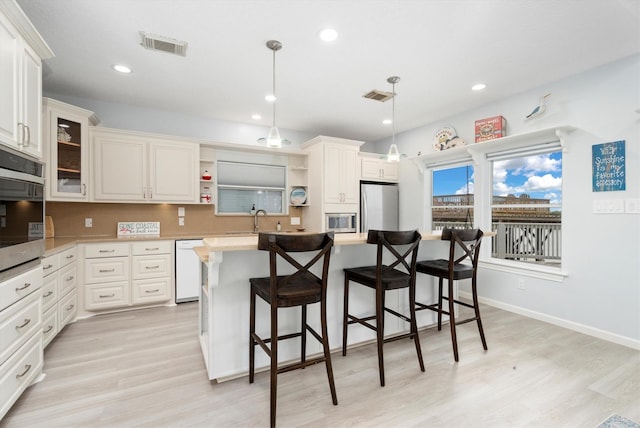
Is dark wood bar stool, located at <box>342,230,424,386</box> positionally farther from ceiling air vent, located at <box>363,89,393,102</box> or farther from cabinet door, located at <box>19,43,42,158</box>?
cabinet door, located at <box>19,43,42,158</box>

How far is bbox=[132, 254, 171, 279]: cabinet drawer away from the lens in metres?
3.68

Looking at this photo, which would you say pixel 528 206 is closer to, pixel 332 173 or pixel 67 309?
pixel 332 173

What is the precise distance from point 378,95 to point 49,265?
377 cm

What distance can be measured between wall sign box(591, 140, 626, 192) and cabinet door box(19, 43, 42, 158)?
15.6 feet

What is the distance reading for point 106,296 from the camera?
11.6 feet

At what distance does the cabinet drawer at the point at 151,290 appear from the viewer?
3678 millimetres

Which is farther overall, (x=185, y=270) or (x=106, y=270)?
(x=185, y=270)

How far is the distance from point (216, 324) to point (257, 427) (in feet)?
2.34

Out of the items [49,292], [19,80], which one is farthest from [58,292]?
[19,80]

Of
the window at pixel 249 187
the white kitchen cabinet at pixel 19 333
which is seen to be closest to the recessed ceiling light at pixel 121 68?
the window at pixel 249 187

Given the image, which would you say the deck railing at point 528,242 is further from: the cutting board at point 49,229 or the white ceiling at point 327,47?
the cutting board at point 49,229

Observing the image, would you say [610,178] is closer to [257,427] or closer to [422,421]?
[422,421]

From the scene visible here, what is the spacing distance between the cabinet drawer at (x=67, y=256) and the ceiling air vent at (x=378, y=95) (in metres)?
3.66

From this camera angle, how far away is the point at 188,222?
4.42 m
